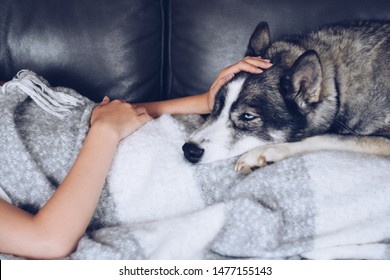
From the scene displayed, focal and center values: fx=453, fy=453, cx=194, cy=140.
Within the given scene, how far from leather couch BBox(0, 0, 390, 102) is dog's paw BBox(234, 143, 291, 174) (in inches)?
16.6

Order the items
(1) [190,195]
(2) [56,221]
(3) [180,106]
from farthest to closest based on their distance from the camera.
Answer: (3) [180,106] < (1) [190,195] < (2) [56,221]

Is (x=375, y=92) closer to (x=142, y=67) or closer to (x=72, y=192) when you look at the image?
(x=142, y=67)

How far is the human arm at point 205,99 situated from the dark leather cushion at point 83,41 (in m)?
0.19

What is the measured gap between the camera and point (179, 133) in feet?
4.32

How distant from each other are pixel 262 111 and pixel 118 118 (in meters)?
0.43

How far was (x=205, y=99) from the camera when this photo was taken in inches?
59.6

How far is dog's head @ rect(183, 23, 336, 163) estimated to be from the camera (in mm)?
1326

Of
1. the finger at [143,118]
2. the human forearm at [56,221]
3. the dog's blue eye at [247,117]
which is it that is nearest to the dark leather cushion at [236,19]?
the dog's blue eye at [247,117]

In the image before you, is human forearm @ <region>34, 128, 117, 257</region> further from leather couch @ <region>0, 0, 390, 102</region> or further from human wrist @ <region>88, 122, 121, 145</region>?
leather couch @ <region>0, 0, 390, 102</region>

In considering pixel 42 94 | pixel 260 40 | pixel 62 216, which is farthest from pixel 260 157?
pixel 42 94

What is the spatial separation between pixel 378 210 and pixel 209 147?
48cm

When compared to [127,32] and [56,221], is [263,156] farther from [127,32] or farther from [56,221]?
[127,32]

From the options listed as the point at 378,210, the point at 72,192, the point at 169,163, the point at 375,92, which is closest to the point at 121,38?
the point at 169,163

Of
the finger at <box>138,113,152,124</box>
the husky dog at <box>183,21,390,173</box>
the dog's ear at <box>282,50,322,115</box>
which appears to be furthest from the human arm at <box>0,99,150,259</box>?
the dog's ear at <box>282,50,322,115</box>
